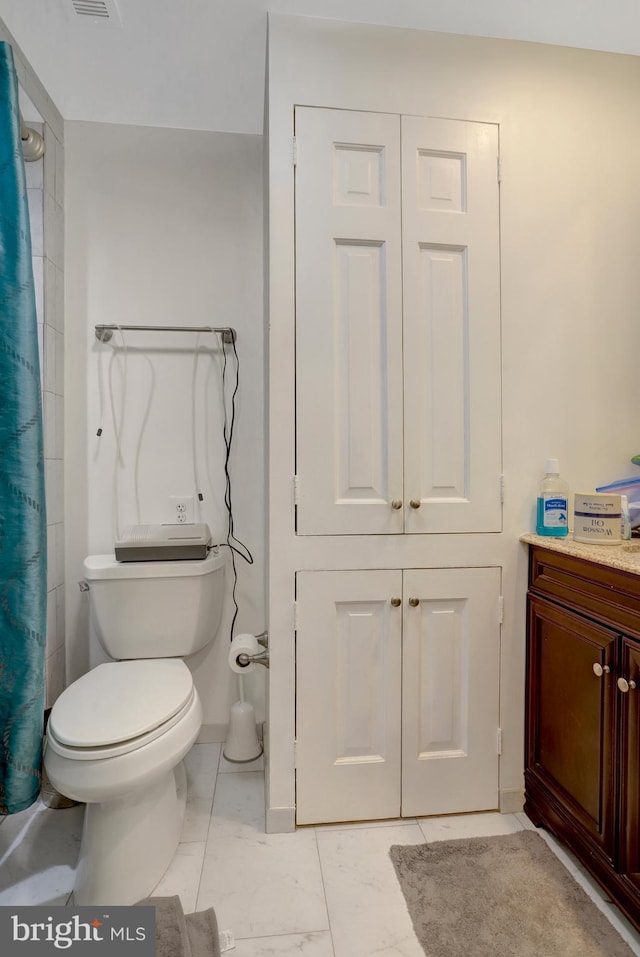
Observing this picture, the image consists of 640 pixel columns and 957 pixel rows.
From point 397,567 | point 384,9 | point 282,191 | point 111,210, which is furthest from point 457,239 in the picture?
point 111,210

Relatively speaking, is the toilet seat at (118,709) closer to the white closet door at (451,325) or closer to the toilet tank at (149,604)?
the toilet tank at (149,604)

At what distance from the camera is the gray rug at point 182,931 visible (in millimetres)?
1073

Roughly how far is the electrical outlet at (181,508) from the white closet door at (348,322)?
65 centimetres

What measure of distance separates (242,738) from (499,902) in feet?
3.16

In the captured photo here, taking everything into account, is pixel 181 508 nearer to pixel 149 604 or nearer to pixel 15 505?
pixel 149 604

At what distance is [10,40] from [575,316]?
1954mm

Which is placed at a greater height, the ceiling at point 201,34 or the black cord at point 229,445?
the ceiling at point 201,34

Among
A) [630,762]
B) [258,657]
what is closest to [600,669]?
[630,762]

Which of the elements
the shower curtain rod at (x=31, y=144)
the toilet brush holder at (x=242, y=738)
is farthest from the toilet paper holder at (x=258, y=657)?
the shower curtain rod at (x=31, y=144)

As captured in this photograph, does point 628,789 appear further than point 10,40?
No

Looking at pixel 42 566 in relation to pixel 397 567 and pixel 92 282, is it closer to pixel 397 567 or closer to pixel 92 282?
pixel 397 567

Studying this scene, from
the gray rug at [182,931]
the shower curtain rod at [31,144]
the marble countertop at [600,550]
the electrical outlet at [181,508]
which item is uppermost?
the shower curtain rod at [31,144]

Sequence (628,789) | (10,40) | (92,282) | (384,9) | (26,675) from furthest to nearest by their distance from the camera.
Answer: (92,282), (10,40), (384,9), (26,675), (628,789)

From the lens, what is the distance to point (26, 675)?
1.33 meters
